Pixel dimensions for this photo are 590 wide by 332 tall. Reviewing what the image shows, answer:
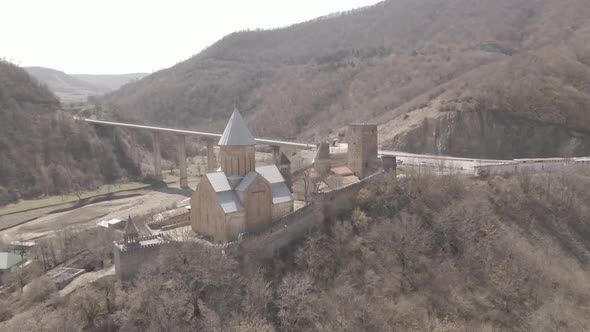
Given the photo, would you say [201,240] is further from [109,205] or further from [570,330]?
[109,205]

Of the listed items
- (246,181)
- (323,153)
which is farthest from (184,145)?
(246,181)

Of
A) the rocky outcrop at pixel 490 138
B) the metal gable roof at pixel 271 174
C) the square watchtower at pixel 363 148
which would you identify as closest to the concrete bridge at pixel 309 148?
the rocky outcrop at pixel 490 138

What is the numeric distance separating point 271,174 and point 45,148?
49.9 metres

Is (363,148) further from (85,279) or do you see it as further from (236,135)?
(85,279)

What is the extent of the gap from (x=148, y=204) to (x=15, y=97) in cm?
3589

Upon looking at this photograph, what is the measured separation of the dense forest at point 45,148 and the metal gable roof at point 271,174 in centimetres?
4121

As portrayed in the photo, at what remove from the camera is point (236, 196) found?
95.1 ft

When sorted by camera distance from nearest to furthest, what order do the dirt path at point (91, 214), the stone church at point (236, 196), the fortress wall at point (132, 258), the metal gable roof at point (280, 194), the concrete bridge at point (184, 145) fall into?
1. the fortress wall at point (132, 258)
2. the stone church at point (236, 196)
3. the metal gable roof at point (280, 194)
4. the dirt path at point (91, 214)
5. the concrete bridge at point (184, 145)

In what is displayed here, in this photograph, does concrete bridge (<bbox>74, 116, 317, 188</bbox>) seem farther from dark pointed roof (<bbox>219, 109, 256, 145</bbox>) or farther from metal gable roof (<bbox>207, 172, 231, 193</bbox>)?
metal gable roof (<bbox>207, 172, 231, 193</bbox>)

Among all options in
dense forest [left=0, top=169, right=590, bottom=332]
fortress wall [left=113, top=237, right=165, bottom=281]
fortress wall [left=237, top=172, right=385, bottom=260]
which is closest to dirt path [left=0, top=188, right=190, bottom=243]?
dense forest [left=0, top=169, right=590, bottom=332]

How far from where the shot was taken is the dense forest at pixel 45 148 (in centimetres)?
6100

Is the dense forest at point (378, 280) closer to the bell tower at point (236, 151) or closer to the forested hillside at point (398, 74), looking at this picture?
the bell tower at point (236, 151)

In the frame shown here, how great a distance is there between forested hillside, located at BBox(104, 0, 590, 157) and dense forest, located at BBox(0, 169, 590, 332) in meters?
21.2

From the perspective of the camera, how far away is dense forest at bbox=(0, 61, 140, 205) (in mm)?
61000
